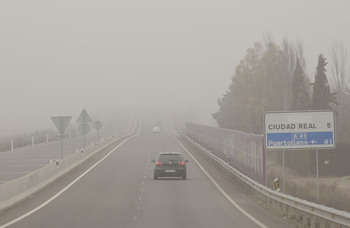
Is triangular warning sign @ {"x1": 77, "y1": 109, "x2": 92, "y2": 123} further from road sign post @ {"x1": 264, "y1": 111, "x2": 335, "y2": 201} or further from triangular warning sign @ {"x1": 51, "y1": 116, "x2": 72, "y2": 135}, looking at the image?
road sign post @ {"x1": 264, "y1": 111, "x2": 335, "y2": 201}

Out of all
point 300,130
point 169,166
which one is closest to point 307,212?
point 300,130

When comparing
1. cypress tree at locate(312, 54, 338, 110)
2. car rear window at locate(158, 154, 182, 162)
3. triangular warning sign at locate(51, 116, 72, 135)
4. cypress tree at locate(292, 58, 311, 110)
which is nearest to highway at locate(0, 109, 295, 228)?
car rear window at locate(158, 154, 182, 162)

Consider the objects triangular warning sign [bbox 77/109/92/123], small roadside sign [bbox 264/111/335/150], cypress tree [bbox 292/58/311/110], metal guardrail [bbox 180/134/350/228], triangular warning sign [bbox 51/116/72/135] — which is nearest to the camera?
metal guardrail [bbox 180/134/350/228]

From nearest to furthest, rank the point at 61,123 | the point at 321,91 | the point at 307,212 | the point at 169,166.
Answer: the point at 307,212, the point at 61,123, the point at 169,166, the point at 321,91

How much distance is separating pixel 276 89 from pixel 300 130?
74.5 meters

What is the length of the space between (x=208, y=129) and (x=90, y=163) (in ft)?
47.5

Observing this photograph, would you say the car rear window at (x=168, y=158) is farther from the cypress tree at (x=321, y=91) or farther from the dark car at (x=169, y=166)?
the cypress tree at (x=321, y=91)

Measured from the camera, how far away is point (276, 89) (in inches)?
3738

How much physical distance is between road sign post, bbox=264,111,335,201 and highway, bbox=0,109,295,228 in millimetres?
2589

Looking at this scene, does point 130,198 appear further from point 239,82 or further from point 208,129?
point 239,82

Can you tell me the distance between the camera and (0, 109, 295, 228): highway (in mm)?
17594

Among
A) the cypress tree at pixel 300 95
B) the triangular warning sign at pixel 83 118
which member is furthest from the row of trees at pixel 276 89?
the triangular warning sign at pixel 83 118

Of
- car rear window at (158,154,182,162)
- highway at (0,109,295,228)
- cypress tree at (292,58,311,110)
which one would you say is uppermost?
cypress tree at (292,58,311,110)

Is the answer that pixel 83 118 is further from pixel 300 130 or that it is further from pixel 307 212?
pixel 307 212
